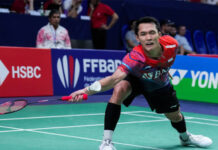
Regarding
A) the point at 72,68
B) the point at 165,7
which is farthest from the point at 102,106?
the point at 165,7

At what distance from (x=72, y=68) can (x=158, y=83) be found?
16.8ft

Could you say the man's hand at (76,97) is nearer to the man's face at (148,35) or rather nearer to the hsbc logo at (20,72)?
the man's face at (148,35)

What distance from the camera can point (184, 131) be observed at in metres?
5.67

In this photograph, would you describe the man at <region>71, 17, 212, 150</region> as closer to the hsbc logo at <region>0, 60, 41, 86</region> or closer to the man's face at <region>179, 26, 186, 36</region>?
the hsbc logo at <region>0, 60, 41, 86</region>

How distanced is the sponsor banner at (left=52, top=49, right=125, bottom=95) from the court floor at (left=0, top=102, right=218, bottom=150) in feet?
3.08

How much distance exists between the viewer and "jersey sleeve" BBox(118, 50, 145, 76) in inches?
197

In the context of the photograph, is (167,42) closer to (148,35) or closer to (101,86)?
(148,35)

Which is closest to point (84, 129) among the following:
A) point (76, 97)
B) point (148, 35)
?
point (148, 35)

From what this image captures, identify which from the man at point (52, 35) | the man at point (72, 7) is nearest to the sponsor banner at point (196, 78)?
the man at point (52, 35)

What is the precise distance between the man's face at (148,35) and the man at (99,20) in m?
7.42

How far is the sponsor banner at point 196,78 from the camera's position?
9.94 m

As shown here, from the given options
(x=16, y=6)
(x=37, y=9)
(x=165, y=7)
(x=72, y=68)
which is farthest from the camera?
(x=165, y=7)

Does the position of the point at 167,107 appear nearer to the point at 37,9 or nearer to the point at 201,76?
the point at 201,76

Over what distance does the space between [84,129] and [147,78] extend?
183 centimetres
